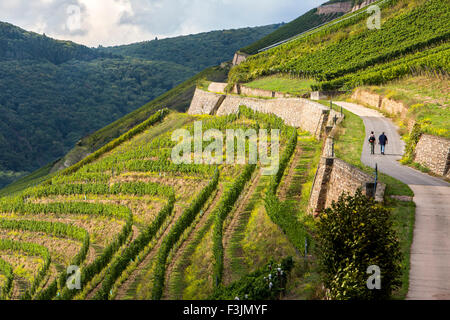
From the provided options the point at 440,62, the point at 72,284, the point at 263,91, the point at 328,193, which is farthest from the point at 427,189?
the point at 263,91

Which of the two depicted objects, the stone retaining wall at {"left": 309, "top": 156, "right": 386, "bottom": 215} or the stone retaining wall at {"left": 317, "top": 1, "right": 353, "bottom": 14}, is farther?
the stone retaining wall at {"left": 317, "top": 1, "right": 353, "bottom": 14}

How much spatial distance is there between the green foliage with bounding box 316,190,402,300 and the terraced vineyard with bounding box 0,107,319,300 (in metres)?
4.99

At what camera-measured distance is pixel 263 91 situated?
175 feet

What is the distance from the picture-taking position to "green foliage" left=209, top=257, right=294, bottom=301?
44.5 ft

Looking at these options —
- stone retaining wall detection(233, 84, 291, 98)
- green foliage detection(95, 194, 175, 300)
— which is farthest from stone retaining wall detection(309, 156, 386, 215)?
stone retaining wall detection(233, 84, 291, 98)

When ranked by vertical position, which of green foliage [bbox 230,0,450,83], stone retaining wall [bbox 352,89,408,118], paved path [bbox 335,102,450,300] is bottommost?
paved path [bbox 335,102,450,300]

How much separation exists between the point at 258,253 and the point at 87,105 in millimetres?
181229

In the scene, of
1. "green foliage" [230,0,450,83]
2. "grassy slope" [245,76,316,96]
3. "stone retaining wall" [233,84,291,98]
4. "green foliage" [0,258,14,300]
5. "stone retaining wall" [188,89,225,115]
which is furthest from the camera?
"stone retaining wall" [188,89,225,115]

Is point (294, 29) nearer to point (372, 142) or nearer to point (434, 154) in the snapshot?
point (372, 142)

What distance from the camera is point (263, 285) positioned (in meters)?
13.9

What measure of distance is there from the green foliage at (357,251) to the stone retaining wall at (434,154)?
8.18 m

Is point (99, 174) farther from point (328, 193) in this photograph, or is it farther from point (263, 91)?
point (328, 193)

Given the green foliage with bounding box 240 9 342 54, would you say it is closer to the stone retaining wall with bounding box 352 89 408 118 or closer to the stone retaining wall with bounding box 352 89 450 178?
the stone retaining wall with bounding box 352 89 408 118

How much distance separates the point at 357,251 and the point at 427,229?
4.19 metres
